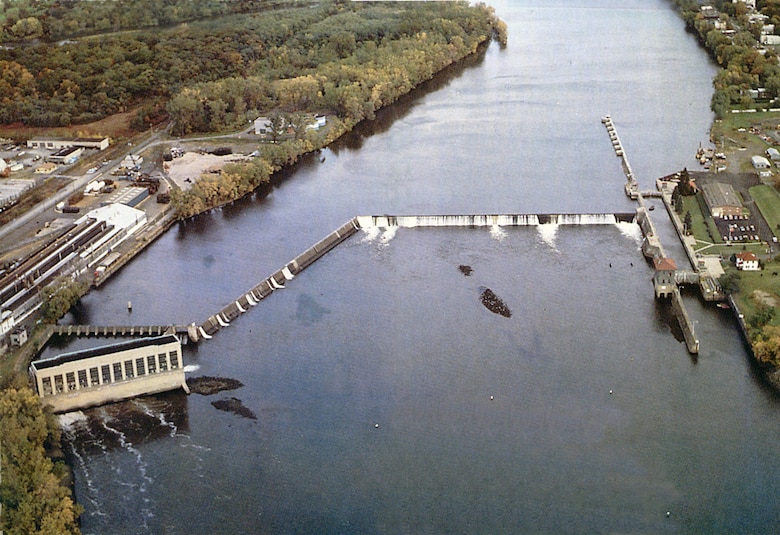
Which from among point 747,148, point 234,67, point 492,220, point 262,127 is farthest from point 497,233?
point 234,67

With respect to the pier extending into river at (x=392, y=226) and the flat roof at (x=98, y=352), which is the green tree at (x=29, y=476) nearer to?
the flat roof at (x=98, y=352)

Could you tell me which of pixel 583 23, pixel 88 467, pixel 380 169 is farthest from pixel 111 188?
pixel 583 23

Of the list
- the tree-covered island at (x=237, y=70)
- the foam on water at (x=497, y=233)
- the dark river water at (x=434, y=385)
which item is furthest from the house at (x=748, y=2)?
the foam on water at (x=497, y=233)

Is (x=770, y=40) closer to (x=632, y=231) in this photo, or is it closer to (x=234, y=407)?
(x=632, y=231)

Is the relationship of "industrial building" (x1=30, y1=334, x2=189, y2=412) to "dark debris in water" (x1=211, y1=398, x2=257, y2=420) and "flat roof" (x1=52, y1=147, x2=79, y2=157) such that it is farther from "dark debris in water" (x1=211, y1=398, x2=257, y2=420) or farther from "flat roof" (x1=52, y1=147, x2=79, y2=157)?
"flat roof" (x1=52, y1=147, x2=79, y2=157)

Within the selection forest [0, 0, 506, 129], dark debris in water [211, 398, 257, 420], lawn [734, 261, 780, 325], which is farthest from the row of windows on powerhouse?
forest [0, 0, 506, 129]

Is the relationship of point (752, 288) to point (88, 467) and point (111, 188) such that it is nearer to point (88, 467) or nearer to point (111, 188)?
point (88, 467)
